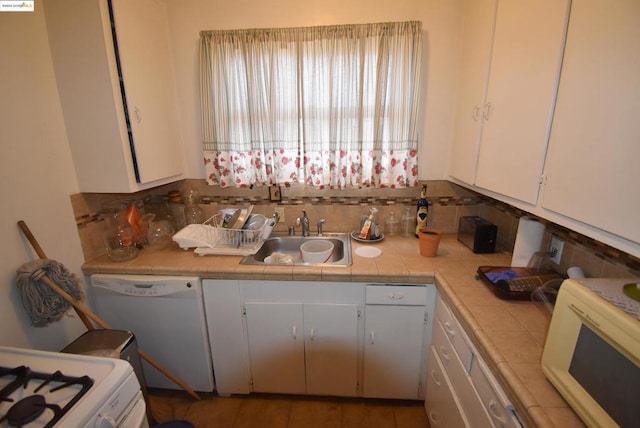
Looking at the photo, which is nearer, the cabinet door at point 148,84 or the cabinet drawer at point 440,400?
the cabinet drawer at point 440,400

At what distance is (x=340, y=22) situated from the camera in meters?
1.66

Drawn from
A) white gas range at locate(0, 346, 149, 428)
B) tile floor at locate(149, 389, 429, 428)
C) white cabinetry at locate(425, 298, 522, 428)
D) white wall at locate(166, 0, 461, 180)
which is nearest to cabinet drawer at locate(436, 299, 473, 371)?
white cabinetry at locate(425, 298, 522, 428)

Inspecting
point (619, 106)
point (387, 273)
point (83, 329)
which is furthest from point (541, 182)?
point (83, 329)

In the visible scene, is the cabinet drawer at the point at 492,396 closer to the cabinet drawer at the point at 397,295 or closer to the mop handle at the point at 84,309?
the cabinet drawer at the point at 397,295

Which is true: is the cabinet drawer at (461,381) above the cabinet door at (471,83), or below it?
below

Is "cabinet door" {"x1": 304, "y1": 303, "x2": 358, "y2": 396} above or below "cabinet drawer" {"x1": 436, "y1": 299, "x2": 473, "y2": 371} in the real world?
below

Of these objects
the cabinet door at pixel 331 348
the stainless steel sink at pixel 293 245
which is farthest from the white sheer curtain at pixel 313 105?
the cabinet door at pixel 331 348

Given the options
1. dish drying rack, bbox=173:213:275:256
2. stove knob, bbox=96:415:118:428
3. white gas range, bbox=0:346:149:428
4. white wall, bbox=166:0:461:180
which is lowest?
stove knob, bbox=96:415:118:428

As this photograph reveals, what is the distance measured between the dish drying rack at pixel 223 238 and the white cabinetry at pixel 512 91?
1265 mm

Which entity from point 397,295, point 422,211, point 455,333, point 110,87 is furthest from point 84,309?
point 422,211

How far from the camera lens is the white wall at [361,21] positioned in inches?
63.9

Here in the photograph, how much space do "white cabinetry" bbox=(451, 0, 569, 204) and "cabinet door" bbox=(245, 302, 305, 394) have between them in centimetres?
119

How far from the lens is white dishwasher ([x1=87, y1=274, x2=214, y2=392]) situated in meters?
1.48

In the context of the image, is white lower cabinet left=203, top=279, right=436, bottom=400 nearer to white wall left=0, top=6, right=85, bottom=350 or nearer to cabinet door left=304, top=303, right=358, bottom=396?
cabinet door left=304, top=303, right=358, bottom=396
